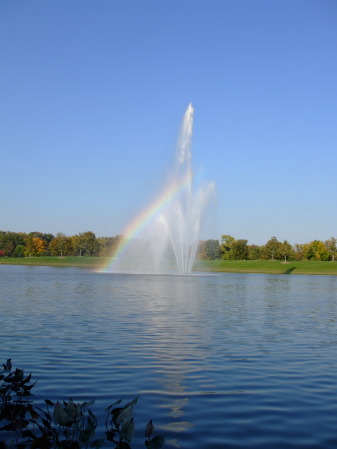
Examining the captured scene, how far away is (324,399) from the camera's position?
1003 cm

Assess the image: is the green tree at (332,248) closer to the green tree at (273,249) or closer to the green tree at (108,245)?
the green tree at (273,249)

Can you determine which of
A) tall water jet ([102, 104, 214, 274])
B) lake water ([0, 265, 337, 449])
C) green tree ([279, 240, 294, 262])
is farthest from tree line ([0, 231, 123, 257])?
lake water ([0, 265, 337, 449])

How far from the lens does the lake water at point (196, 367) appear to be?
8.27 meters

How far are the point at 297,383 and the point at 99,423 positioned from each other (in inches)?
192

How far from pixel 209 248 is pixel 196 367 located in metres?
119

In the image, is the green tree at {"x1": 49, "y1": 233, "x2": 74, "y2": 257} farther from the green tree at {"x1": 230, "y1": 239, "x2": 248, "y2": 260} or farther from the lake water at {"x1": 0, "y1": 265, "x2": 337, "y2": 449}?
the lake water at {"x1": 0, "y1": 265, "x2": 337, "y2": 449}

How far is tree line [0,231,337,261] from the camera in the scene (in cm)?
13025

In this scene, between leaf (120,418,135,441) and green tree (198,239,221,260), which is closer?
leaf (120,418,135,441)

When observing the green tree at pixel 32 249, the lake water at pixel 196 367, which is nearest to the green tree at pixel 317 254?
the green tree at pixel 32 249

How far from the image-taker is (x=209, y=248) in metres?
131

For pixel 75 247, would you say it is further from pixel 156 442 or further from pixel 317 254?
pixel 156 442

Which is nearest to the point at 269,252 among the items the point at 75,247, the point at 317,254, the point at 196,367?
the point at 317,254

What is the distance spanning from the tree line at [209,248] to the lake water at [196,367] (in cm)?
10106

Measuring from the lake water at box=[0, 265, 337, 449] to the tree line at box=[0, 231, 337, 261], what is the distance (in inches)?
3979
